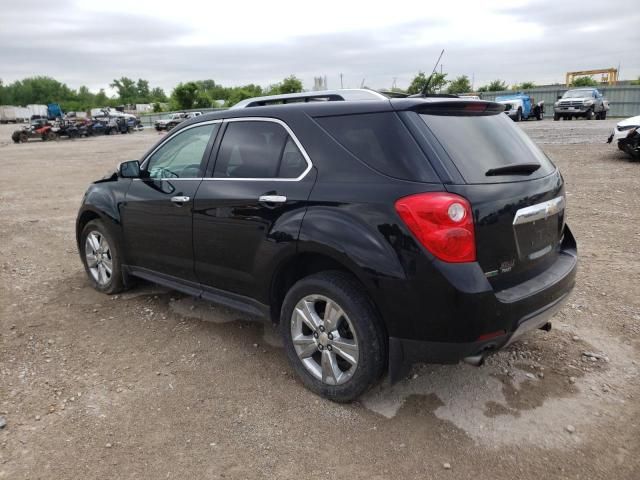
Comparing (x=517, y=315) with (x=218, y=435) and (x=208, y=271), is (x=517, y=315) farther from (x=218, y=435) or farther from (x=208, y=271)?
(x=208, y=271)

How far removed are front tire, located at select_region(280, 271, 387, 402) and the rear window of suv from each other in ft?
2.96

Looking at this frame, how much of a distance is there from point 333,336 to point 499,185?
1.26m

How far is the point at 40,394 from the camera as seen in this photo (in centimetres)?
334

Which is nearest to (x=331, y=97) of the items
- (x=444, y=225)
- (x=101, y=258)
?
(x=444, y=225)

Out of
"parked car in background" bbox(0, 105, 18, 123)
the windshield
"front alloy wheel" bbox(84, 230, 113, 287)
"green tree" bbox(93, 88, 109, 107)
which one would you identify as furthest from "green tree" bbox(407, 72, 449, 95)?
"green tree" bbox(93, 88, 109, 107)

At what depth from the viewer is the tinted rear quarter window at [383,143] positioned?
2.73 m

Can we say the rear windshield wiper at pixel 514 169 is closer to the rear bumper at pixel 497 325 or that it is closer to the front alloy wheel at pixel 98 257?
the rear bumper at pixel 497 325

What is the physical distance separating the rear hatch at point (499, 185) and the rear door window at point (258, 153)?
865 millimetres

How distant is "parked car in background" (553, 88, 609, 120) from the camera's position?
28188 millimetres

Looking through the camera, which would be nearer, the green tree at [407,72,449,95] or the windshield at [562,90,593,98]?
the green tree at [407,72,449,95]

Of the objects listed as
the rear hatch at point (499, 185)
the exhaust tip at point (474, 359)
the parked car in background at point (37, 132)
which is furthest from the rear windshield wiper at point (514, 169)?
the parked car in background at point (37, 132)

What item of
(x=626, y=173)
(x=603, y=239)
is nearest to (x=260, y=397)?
(x=603, y=239)

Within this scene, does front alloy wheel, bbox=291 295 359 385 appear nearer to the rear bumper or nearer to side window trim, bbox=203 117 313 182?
the rear bumper

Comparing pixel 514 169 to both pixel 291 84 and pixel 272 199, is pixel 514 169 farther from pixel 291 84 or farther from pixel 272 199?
pixel 291 84
